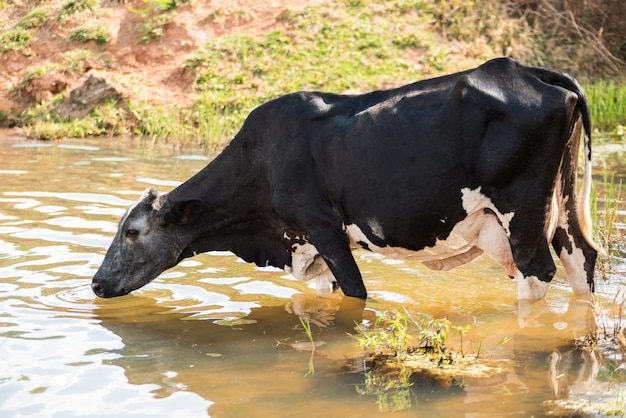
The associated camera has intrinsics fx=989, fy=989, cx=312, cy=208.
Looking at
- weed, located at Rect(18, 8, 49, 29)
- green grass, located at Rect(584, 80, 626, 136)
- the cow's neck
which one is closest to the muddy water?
the cow's neck

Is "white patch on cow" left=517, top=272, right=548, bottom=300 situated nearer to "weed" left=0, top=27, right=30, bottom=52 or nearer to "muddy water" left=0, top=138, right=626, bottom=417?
"muddy water" left=0, top=138, right=626, bottom=417

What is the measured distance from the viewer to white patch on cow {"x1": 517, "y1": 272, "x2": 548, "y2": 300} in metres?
6.17

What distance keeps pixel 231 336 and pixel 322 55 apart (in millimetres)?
10901

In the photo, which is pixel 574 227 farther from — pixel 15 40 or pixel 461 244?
pixel 15 40

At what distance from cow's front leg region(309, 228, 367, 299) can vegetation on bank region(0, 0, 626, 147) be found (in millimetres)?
7477

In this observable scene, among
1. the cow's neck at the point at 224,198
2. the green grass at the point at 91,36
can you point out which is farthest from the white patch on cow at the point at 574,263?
the green grass at the point at 91,36

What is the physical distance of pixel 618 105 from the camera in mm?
13953

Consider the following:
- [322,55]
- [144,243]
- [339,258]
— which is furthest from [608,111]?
[144,243]

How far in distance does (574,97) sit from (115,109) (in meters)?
10.6

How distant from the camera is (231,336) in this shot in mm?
6062

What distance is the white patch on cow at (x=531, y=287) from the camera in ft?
20.2

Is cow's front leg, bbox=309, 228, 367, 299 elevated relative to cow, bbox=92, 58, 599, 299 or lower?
lower

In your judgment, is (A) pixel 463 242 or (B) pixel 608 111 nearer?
(A) pixel 463 242

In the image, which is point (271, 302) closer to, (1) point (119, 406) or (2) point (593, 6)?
(1) point (119, 406)
